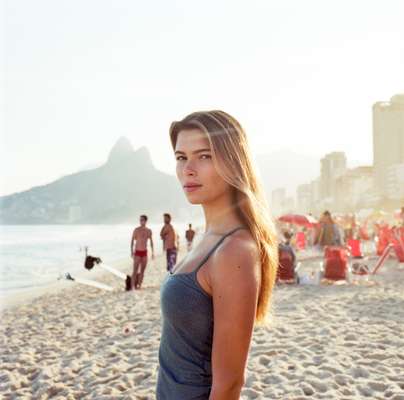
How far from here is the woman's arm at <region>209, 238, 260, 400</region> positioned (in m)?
1.25

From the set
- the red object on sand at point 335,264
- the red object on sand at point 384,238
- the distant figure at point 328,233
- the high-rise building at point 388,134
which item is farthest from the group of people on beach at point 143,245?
the high-rise building at point 388,134

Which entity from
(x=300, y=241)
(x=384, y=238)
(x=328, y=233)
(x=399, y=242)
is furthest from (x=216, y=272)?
(x=300, y=241)

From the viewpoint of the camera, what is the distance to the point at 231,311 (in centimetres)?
125

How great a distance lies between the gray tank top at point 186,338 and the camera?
133 centimetres

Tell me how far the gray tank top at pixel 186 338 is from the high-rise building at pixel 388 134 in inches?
4858

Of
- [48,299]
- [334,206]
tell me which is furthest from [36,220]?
[48,299]

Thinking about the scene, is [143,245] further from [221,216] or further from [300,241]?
[300,241]

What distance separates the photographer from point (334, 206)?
131250 mm

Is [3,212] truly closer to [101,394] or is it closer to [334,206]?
[334,206]

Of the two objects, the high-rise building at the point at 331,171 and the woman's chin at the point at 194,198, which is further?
the high-rise building at the point at 331,171

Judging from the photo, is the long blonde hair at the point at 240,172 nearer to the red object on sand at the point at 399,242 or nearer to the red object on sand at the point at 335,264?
the red object on sand at the point at 335,264

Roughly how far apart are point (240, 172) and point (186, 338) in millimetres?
489

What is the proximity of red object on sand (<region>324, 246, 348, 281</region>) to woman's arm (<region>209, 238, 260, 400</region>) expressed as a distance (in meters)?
9.76

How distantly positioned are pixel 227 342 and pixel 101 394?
3.48 metres
